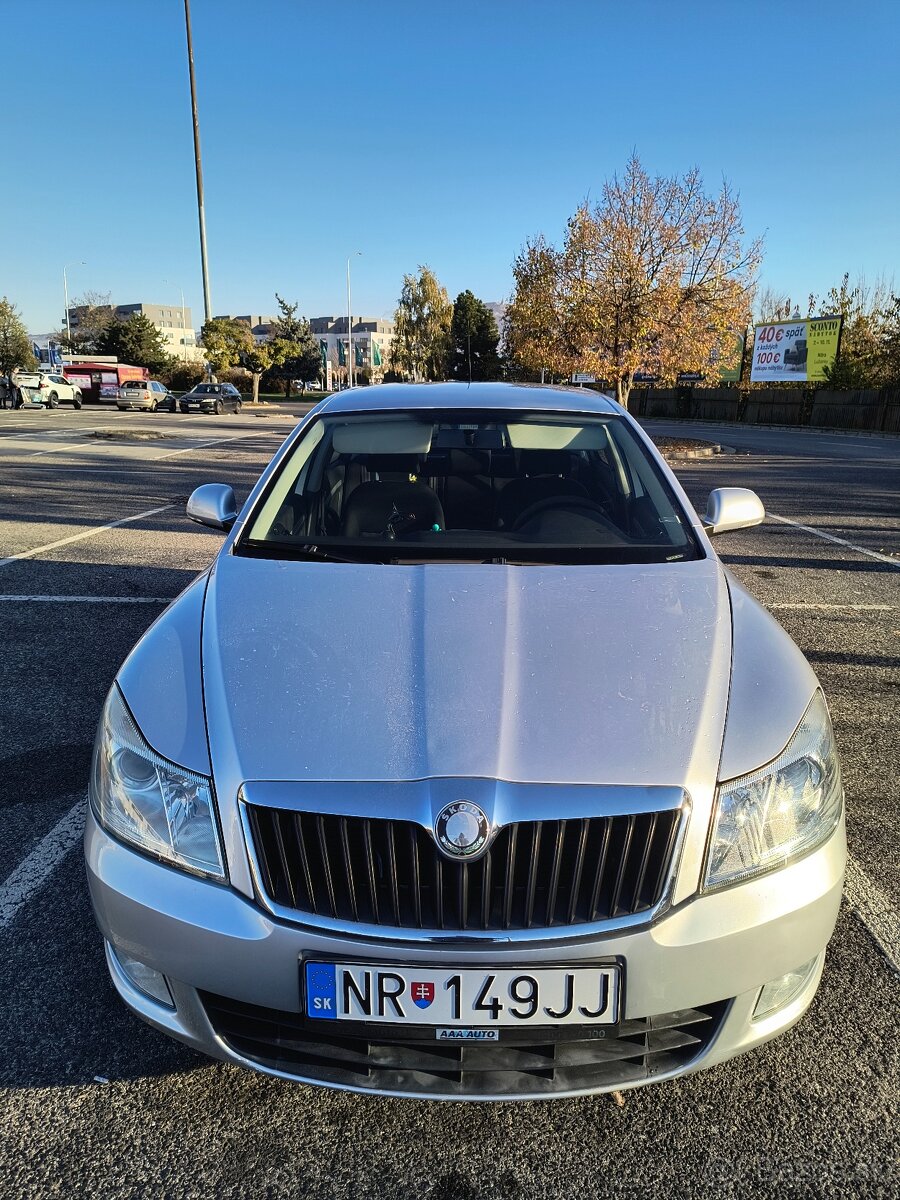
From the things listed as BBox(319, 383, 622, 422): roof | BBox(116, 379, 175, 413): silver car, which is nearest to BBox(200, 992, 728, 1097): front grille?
BBox(319, 383, 622, 422): roof

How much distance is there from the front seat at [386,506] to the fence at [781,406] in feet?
120

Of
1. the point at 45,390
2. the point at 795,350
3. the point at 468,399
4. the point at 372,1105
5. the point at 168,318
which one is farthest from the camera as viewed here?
the point at 168,318

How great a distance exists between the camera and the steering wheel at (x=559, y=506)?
301 cm

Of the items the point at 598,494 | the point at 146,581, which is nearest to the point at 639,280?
the point at 146,581

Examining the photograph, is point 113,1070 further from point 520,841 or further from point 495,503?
point 495,503

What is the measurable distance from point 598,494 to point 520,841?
1874mm

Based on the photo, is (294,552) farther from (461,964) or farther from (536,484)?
(461,964)

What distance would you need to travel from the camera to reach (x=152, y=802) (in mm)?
1795

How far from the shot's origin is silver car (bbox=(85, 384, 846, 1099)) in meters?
1.59

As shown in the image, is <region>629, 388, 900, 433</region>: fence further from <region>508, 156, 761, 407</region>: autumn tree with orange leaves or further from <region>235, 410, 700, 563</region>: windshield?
<region>235, 410, 700, 563</region>: windshield

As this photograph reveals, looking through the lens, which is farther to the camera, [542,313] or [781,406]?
[781,406]

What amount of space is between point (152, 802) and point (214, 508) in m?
1.66

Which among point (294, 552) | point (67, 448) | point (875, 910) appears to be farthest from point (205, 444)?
point (875, 910)

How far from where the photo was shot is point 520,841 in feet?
5.28
